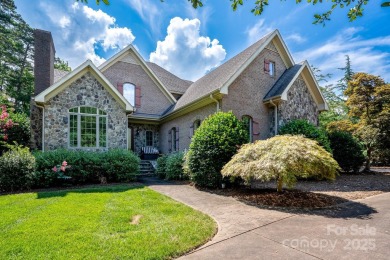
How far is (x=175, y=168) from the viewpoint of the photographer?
35.7 ft

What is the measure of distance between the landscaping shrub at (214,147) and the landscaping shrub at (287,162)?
5.09 feet

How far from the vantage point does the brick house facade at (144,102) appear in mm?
11023

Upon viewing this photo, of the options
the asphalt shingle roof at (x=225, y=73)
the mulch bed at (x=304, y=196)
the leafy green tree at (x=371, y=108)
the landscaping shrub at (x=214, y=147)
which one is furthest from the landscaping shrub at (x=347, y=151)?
the landscaping shrub at (x=214, y=147)

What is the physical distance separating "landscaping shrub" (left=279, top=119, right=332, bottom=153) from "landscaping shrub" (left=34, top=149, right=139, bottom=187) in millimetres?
7881

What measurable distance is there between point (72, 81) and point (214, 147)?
7.88m

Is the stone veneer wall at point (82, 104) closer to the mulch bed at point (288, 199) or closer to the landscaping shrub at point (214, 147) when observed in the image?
the landscaping shrub at point (214, 147)

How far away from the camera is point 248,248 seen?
3.49 metres

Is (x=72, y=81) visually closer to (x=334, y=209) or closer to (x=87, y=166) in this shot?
(x=87, y=166)

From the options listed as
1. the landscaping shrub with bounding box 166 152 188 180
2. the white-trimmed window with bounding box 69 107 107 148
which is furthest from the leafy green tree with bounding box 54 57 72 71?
the landscaping shrub with bounding box 166 152 188 180

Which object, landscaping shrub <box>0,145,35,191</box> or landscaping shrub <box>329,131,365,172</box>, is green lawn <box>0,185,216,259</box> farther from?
landscaping shrub <box>329,131,365,172</box>

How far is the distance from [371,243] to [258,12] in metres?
4.07

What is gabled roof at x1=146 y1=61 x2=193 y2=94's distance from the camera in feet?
61.6

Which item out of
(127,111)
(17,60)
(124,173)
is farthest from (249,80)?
(17,60)

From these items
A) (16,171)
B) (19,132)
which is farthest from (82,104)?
(19,132)
